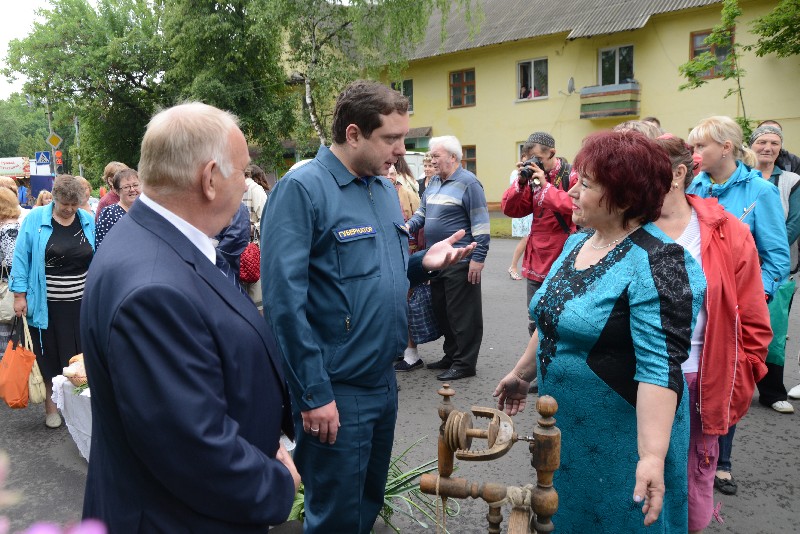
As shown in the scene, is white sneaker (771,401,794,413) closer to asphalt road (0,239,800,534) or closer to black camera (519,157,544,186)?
asphalt road (0,239,800,534)

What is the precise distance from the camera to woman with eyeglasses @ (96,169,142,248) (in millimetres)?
4996

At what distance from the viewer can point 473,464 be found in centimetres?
400

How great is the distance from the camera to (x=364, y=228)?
7.84 ft

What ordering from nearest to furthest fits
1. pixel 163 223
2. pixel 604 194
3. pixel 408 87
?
1. pixel 163 223
2. pixel 604 194
3. pixel 408 87

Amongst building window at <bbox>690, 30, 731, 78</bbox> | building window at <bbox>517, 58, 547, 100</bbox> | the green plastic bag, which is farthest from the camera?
building window at <bbox>517, 58, 547, 100</bbox>

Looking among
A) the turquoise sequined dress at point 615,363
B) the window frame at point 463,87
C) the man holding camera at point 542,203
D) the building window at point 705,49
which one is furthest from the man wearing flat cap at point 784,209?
the window frame at point 463,87

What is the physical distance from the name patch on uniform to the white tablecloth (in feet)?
8.38

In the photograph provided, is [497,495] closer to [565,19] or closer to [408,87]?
[565,19]

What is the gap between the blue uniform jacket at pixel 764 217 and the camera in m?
3.49

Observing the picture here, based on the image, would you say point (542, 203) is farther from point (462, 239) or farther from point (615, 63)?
point (615, 63)

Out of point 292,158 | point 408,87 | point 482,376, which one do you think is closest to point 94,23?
point 292,158

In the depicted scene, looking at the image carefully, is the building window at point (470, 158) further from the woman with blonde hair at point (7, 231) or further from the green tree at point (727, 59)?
the woman with blonde hair at point (7, 231)

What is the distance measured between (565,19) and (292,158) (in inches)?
609

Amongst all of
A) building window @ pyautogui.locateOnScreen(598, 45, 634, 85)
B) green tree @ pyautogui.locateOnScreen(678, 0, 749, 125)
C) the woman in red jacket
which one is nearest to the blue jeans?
the woman in red jacket
